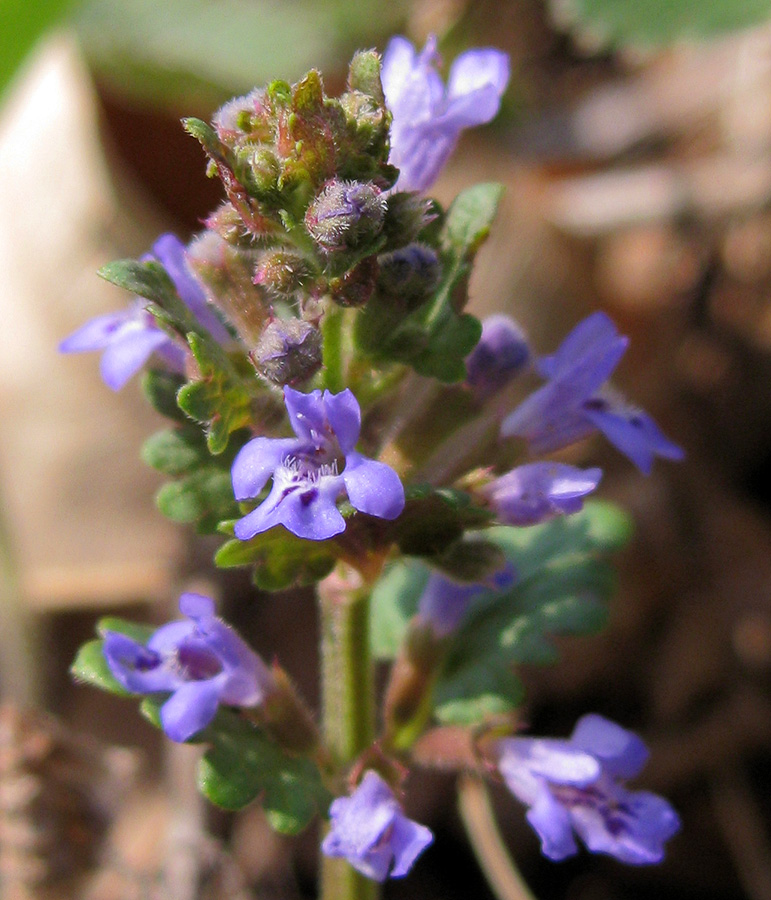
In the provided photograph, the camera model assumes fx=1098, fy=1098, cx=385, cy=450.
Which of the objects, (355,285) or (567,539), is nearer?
(355,285)

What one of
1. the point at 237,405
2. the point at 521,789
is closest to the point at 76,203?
the point at 237,405

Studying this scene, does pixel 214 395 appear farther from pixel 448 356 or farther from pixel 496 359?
pixel 496 359

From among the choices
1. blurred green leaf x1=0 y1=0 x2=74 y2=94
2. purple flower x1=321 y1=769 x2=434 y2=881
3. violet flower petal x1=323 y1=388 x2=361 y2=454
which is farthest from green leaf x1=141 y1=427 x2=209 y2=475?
blurred green leaf x1=0 y1=0 x2=74 y2=94

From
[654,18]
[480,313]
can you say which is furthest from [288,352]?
[654,18]

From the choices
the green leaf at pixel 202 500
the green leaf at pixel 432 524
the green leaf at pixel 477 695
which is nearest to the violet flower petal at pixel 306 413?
the green leaf at pixel 432 524

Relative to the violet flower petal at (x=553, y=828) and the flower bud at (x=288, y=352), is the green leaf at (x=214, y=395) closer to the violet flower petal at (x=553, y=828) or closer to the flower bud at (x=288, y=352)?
the flower bud at (x=288, y=352)

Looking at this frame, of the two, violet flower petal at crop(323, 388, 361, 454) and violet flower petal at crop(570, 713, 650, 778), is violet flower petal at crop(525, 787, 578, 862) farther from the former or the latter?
violet flower petal at crop(323, 388, 361, 454)
